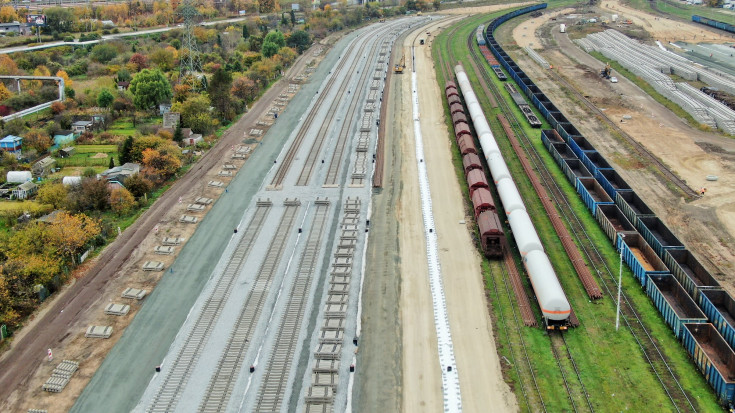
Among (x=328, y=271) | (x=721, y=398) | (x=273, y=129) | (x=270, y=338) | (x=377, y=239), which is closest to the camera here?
(x=721, y=398)

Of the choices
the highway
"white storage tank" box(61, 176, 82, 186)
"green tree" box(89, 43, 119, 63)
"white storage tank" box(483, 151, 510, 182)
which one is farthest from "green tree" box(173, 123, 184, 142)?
"green tree" box(89, 43, 119, 63)

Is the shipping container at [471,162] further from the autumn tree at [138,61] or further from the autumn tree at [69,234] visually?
the autumn tree at [138,61]

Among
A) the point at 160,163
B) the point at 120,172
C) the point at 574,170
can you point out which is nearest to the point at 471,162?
the point at 574,170

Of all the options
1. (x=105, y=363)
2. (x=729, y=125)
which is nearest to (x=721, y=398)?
(x=105, y=363)

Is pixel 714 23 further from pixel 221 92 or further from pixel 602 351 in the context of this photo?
pixel 602 351

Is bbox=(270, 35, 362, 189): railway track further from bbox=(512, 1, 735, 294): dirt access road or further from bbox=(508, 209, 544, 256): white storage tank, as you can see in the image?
bbox=(512, 1, 735, 294): dirt access road

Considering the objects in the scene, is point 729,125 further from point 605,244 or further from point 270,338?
point 270,338

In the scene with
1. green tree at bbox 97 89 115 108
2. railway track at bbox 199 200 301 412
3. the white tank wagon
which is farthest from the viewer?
green tree at bbox 97 89 115 108
